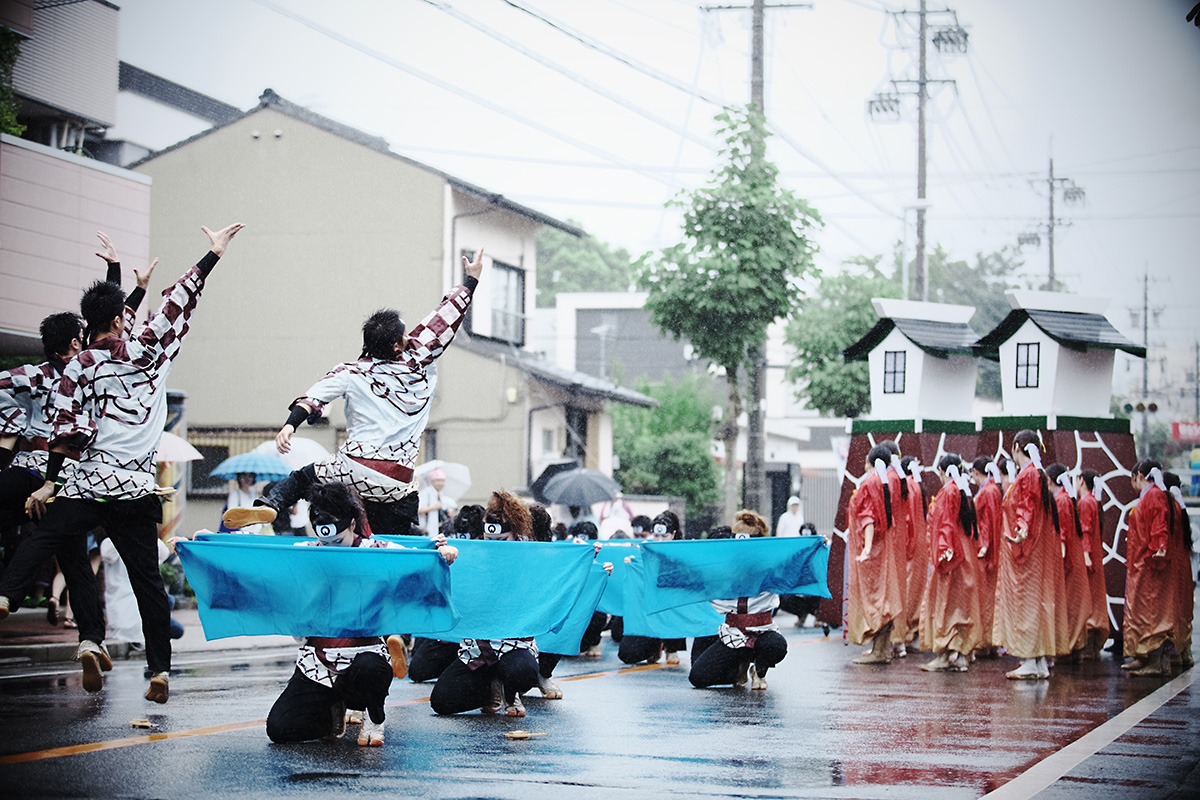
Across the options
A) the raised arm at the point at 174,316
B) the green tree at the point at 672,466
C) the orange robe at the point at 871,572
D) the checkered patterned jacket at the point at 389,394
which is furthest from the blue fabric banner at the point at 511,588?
the green tree at the point at 672,466

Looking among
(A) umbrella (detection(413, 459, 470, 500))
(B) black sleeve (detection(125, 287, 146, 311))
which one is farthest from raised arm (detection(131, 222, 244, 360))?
(A) umbrella (detection(413, 459, 470, 500))

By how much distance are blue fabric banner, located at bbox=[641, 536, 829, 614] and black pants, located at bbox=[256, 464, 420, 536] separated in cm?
266

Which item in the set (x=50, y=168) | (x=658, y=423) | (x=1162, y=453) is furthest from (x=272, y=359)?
(x=1162, y=453)

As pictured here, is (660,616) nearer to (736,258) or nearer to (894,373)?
(894,373)

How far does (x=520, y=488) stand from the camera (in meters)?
26.1

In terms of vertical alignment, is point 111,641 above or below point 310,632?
below

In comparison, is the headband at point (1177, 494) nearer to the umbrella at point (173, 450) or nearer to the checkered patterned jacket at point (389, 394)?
the checkered patterned jacket at point (389, 394)

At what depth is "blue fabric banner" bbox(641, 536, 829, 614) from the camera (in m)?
10.1

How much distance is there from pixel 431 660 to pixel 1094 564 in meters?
7.37

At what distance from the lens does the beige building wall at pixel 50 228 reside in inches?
574

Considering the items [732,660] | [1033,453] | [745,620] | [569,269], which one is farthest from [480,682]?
[569,269]

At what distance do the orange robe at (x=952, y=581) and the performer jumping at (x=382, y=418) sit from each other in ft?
21.0

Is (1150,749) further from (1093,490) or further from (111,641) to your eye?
(111,641)

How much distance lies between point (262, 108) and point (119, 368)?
Result: 69.4 ft
